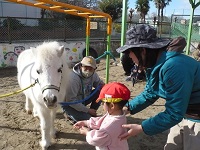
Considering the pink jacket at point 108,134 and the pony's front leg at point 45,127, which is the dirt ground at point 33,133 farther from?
the pink jacket at point 108,134

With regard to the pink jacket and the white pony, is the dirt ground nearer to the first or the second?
the white pony

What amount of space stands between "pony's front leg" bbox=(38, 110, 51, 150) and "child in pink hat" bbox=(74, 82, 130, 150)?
129cm

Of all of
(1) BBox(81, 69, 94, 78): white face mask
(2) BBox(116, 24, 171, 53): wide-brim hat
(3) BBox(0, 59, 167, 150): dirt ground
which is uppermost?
(2) BBox(116, 24, 171, 53): wide-brim hat

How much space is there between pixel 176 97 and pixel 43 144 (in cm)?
213

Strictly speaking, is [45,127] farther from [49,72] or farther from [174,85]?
[174,85]

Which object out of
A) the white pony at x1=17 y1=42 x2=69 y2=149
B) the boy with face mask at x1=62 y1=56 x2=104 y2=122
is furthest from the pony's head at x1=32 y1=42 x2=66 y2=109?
the boy with face mask at x1=62 y1=56 x2=104 y2=122

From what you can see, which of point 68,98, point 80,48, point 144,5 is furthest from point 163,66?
point 144,5

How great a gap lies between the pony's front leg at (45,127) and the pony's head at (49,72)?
1.74 feet

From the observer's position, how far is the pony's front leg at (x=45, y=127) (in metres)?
2.97

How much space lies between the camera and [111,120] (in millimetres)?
1812

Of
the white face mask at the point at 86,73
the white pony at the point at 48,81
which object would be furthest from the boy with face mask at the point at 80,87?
the white pony at the point at 48,81

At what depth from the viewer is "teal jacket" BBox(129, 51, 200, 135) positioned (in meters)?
1.49

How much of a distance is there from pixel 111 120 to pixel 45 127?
1.49 meters

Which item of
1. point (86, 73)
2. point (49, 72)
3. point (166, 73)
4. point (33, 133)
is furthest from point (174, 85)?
point (33, 133)
